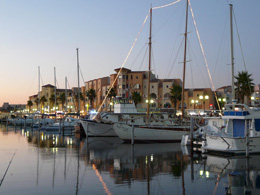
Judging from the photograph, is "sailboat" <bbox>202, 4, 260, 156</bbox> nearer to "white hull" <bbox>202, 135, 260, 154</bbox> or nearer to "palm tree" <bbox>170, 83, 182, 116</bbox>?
"white hull" <bbox>202, 135, 260, 154</bbox>

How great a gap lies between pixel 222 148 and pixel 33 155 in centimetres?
1592

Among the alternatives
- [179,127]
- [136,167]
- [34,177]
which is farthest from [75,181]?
[179,127]

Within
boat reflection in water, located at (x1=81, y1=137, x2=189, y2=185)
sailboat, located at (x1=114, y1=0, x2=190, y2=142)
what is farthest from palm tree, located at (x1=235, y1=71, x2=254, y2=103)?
boat reflection in water, located at (x1=81, y1=137, x2=189, y2=185)

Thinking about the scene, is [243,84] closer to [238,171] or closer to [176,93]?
[176,93]

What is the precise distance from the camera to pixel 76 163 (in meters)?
23.4

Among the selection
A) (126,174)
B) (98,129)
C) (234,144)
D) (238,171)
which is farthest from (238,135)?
(98,129)

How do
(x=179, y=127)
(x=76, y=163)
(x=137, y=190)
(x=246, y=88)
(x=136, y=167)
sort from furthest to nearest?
(x=246, y=88) → (x=179, y=127) → (x=76, y=163) → (x=136, y=167) → (x=137, y=190)

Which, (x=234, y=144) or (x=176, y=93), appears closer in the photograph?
(x=234, y=144)

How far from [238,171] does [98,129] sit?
98.0 feet

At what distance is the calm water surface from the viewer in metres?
15.6

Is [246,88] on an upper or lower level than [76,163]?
upper

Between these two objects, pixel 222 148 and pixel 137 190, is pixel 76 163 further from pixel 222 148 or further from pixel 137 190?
pixel 222 148

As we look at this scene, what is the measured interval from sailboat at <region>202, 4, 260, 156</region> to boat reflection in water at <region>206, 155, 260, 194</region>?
0.98 m

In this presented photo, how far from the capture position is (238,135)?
27453 mm
